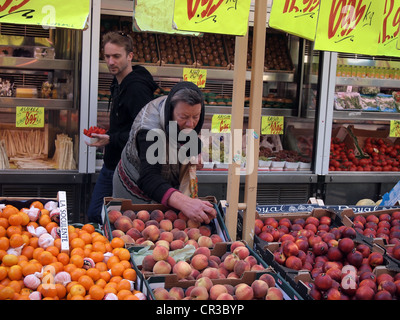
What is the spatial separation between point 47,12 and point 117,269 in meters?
1.22

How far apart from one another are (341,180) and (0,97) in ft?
11.6

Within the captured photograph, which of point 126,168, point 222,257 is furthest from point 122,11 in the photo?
point 222,257

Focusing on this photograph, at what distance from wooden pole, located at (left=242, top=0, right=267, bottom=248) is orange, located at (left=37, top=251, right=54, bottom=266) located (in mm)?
1035

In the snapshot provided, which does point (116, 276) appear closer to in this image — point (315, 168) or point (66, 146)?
point (66, 146)

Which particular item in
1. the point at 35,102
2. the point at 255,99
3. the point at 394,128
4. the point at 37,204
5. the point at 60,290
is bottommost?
the point at 60,290

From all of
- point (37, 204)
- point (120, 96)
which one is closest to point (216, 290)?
point (37, 204)

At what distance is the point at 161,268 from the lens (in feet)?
7.18

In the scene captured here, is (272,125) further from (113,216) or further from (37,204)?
(37,204)

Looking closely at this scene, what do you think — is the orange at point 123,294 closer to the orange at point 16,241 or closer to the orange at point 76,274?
the orange at point 76,274

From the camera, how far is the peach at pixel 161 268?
2.19m

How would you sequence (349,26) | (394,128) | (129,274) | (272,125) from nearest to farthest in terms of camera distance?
1. (129,274)
2. (349,26)
3. (272,125)
4. (394,128)

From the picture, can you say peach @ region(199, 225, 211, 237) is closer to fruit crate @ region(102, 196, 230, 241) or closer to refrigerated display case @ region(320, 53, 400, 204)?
fruit crate @ region(102, 196, 230, 241)

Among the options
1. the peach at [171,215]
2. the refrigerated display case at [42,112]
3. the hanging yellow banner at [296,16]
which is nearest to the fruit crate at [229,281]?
the peach at [171,215]

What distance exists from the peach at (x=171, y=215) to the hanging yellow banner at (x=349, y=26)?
1.19 metres
